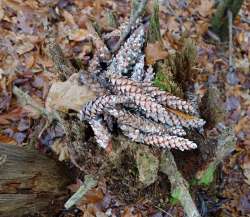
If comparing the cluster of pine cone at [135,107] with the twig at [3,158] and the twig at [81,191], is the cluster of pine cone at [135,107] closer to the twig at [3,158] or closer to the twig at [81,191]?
the twig at [81,191]

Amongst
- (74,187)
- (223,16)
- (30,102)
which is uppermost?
(223,16)

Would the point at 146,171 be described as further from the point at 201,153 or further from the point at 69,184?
the point at 69,184

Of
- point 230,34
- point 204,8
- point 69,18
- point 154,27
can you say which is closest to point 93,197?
point 154,27

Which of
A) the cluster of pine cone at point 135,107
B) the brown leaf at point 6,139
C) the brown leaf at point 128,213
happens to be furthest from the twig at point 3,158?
the brown leaf at point 128,213

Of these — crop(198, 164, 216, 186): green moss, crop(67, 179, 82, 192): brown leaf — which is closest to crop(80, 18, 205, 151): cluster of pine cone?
crop(198, 164, 216, 186): green moss

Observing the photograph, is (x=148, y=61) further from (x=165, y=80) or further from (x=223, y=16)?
(x=223, y=16)

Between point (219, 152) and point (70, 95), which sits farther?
point (219, 152)

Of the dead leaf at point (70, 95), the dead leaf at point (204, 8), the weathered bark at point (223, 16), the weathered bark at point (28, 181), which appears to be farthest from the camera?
the dead leaf at point (204, 8)
